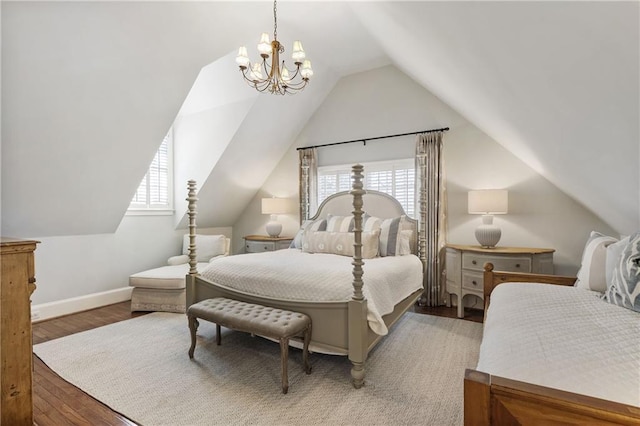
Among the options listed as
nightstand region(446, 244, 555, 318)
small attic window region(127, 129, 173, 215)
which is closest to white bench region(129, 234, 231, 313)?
small attic window region(127, 129, 173, 215)

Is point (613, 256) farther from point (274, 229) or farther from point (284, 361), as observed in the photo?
point (274, 229)

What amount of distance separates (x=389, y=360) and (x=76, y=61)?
3530 millimetres

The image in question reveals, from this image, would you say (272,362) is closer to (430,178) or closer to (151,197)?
(430,178)

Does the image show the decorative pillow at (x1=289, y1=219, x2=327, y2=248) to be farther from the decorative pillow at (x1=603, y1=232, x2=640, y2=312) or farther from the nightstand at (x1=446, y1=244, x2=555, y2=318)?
the decorative pillow at (x1=603, y1=232, x2=640, y2=312)

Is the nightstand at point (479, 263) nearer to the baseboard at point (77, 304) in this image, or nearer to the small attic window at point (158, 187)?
the small attic window at point (158, 187)

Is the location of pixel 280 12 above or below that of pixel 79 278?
above

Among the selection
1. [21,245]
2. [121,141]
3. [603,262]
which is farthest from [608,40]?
[121,141]

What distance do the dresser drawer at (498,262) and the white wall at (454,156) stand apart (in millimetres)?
578

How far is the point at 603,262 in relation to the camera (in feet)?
6.11

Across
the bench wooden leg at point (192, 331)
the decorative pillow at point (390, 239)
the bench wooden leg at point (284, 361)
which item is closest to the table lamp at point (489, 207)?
the decorative pillow at point (390, 239)

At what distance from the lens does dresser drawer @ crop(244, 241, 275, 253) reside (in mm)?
5034

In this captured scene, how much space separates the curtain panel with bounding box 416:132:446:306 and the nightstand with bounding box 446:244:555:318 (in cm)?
16

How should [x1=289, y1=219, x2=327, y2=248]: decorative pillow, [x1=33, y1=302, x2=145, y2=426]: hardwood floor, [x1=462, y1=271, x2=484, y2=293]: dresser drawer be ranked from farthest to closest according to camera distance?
1. [x1=289, y1=219, x2=327, y2=248]: decorative pillow
2. [x1=462, y1=271, x2=484, y2=293]: dresser drawer
3. [x1=33, y1=302, x2=145, y2=426]: hardwood floor

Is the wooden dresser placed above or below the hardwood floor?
above
